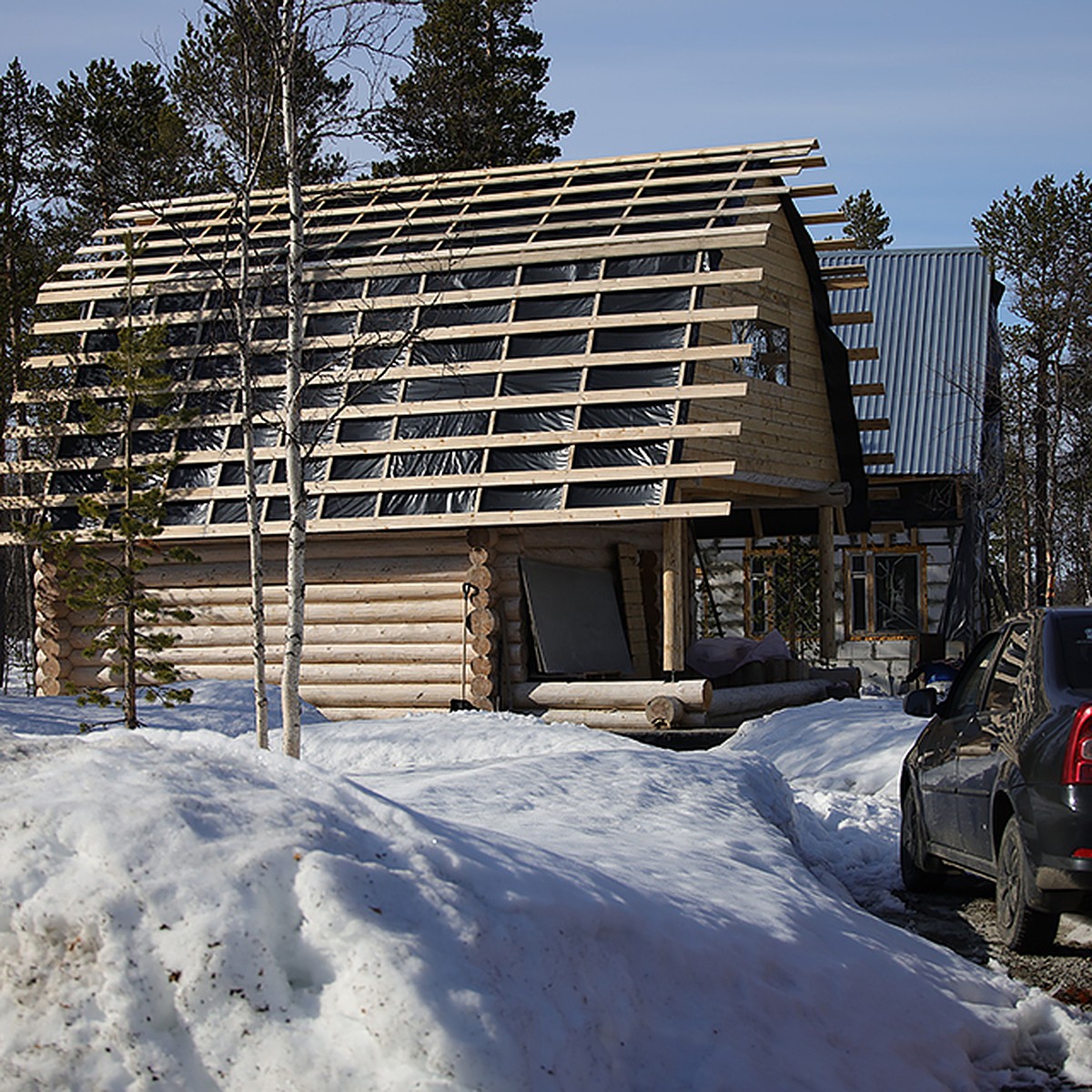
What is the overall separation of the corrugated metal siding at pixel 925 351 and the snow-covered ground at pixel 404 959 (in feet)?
78.9

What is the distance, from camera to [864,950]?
19.0 ft

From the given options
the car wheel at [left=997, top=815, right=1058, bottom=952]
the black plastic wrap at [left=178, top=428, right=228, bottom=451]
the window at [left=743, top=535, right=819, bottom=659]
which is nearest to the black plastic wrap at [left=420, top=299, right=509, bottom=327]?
the black plastic wrap at [left=178, top=428, right=228, bottom=451]

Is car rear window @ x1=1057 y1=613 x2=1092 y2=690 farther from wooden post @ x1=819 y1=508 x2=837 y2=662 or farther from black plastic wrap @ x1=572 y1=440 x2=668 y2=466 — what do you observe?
wooden post @ x1=819 y1=508 x2=837 y2=662

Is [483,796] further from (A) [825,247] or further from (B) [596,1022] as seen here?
(A) [825,247]

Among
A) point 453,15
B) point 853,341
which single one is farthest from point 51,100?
point 853,341

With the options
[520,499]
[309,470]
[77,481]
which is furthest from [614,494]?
[77,481]

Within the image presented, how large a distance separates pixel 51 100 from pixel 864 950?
31.7 metres

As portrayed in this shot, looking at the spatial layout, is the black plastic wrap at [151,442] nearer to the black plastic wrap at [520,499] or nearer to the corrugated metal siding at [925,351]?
the black plastic wrap at [520,499]

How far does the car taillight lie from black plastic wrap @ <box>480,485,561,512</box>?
38.3 ft

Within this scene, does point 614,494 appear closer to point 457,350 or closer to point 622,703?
point 622,703

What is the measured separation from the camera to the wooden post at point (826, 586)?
2281 centimetres

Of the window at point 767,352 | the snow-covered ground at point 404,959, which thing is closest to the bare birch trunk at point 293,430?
the snow-covered ground at point 404,959

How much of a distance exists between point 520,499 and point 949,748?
10.3 m

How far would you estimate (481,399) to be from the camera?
19.1 meters
